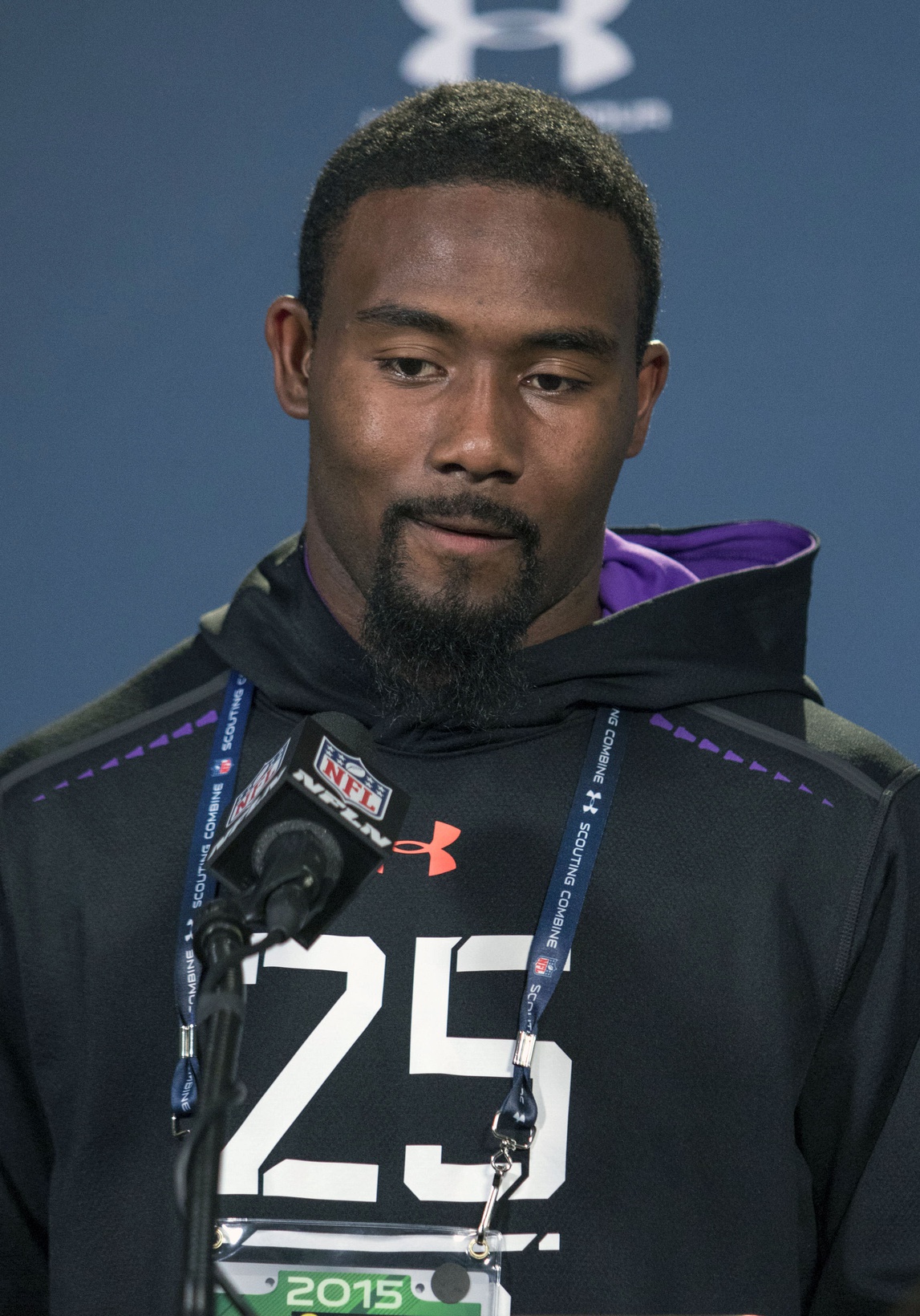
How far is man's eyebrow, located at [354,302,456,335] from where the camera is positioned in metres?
1.11

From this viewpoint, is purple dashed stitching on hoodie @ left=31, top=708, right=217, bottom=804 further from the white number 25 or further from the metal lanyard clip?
the metal lanyard clip

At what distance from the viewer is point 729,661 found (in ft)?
4.08

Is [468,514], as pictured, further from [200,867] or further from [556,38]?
[556,38]

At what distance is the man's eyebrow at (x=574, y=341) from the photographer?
112 centimetres

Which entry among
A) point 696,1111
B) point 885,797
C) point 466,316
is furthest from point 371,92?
point 696,1111

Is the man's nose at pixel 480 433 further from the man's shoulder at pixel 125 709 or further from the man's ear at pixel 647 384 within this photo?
the man's shoulder at pixel 125 709

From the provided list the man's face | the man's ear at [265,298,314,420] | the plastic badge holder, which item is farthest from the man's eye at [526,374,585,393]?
the plastic badge holder

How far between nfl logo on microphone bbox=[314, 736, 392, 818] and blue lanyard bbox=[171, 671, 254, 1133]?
265 mm

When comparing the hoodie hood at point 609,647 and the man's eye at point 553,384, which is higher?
the man's eye at point 553,384

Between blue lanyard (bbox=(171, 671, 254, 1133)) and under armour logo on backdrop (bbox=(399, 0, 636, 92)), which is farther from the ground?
under armour logo on backdrop (bbox=(399, 0, 636, 92))

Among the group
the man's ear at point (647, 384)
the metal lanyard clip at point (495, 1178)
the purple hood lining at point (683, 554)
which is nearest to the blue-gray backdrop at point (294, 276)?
the purple hood lining at point (683, 554)

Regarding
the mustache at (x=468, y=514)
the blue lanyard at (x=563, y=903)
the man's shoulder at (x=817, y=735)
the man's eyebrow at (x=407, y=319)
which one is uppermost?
the man's eyebrow at (x=407, y=319)

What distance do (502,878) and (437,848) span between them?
5cm

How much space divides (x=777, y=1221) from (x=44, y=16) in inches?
67.8
